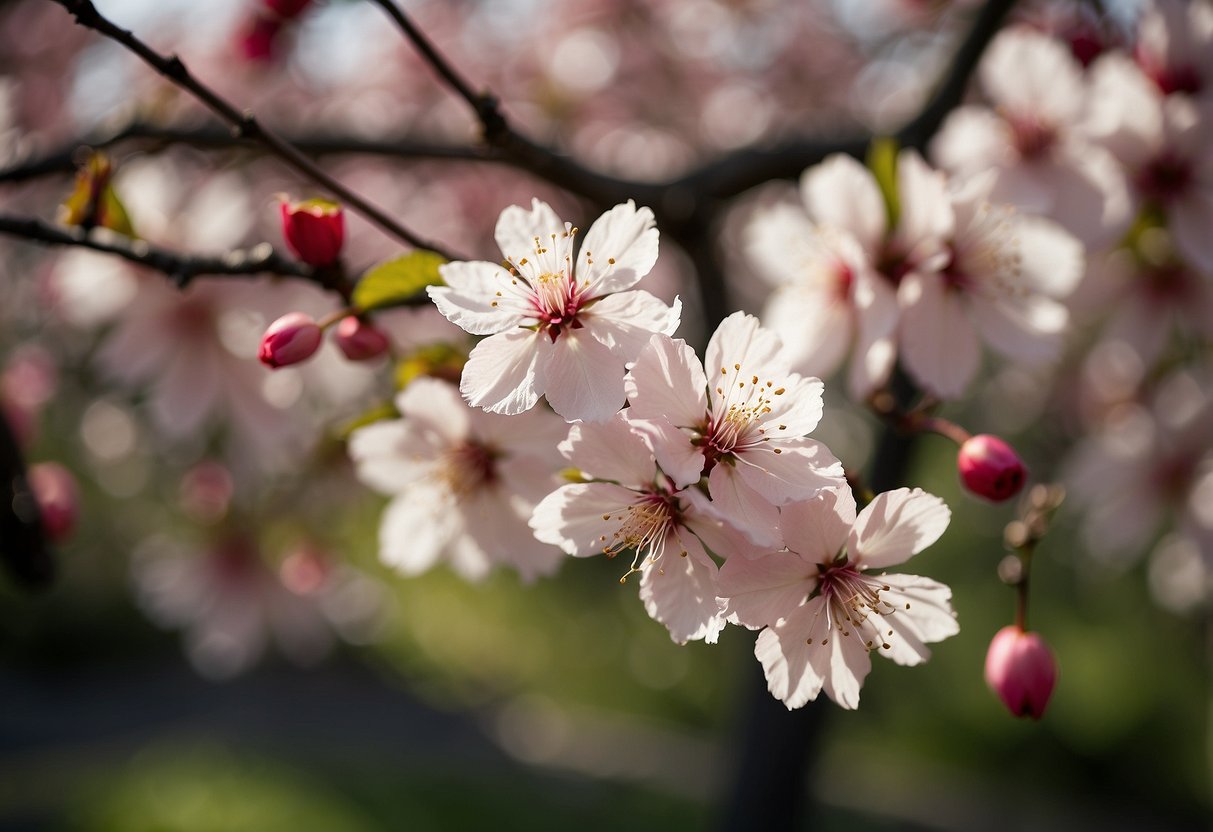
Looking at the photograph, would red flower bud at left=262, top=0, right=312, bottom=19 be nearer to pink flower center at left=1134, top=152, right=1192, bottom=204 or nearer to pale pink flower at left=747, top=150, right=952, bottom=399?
pale pink flower at left=747, top=150, right=952, bottom=399

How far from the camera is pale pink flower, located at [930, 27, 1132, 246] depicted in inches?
48.1

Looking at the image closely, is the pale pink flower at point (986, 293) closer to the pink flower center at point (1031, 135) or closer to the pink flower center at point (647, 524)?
the pink flower center at point (1031, 135)

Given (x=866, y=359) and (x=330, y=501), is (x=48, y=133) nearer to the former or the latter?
(x=330, y=501)

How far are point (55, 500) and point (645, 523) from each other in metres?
1.07

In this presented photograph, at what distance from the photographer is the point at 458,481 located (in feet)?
3.34

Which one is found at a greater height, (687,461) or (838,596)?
(687,461)

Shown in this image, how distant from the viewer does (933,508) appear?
0.79 metres

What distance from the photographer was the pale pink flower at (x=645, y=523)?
77 cm

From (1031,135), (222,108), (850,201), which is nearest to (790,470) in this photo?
(850,201)

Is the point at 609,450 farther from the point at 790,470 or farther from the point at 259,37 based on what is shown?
the point at 259,37

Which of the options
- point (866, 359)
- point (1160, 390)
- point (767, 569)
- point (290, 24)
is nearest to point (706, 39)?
point (290, 24)

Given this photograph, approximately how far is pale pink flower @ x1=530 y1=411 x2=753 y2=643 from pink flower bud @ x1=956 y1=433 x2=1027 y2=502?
257 mm

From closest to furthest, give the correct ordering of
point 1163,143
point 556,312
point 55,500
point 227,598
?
point 556,312 → point 1163,143 → point 55,500 → point 227,598

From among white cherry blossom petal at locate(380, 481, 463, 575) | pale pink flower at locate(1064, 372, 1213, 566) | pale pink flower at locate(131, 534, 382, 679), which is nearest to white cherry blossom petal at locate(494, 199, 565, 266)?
white cherry blossom petal at locate(380, 481, 463, 575)
